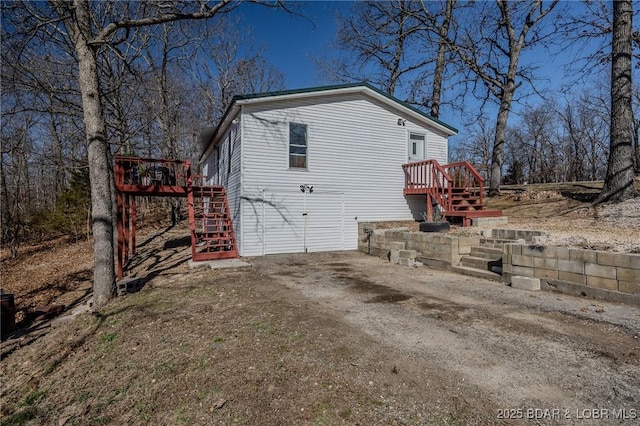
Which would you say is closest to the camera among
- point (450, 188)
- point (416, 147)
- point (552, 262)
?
point (552, 262)

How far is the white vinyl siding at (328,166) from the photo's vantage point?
9688 mm

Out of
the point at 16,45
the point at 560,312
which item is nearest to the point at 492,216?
the point at 560,312

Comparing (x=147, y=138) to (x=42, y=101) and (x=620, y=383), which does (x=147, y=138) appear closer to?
(x=42, y=101)

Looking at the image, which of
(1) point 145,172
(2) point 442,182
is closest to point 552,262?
(2) point 442,182

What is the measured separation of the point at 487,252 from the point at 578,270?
6.47 ft

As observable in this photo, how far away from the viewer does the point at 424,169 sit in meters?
11.7

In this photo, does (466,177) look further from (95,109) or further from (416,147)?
(95,109)

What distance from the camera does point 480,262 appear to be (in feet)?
22.1

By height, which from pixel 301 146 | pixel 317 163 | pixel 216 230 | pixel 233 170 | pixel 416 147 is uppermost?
pixel 416 147

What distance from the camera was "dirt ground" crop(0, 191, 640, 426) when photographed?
2.40 meters

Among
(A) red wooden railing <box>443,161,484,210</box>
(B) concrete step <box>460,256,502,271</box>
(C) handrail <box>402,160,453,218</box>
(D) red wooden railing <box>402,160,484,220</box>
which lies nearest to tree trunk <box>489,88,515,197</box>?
(D) red wooden railing <box>402,160,484,220</box>

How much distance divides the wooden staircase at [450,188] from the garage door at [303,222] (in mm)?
3047

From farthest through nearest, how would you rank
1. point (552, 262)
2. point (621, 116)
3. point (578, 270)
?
Answer: 1. point (621, 116)
2. point (552, 262)
3. point (578, 270)

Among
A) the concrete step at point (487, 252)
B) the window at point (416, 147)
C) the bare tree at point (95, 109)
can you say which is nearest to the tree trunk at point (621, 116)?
the concrete step at point (487, 252)
